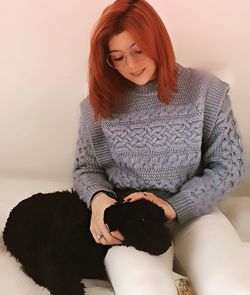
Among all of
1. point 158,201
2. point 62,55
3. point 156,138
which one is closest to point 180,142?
Answer: point 156,138

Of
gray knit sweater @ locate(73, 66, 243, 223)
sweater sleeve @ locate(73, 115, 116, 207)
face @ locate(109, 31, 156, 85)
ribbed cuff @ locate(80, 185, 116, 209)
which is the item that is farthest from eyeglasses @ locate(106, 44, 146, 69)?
ribbed cuff @ locate(80, 185, 116, 209)

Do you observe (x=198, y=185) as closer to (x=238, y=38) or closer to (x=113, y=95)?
(x=113, y=95)

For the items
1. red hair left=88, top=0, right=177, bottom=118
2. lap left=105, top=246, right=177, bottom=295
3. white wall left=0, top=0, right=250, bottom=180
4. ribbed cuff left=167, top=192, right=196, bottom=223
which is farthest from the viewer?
white wall left=0, top=0, right=250, bottom=180

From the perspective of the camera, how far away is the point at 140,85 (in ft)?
3.94

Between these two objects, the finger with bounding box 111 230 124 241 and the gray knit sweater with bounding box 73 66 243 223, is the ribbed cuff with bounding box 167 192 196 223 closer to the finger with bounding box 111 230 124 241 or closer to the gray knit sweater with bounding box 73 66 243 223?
the gray knit sweater with bounding box 73 66 243 223

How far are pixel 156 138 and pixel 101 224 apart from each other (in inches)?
11.1

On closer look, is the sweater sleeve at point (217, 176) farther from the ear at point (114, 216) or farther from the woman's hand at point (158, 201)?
the ear at point (114, 216)

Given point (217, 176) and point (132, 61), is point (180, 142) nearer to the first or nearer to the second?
point (217, 176)

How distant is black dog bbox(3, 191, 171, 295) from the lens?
3.41 feet

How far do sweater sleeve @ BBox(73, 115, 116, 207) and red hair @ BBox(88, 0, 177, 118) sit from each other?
4.6 inches

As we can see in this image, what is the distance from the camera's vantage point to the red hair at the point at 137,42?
1.06m

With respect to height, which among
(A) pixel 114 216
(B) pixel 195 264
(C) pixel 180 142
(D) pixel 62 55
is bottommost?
(B) pixel 195 264

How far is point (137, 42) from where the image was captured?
1.06 metres

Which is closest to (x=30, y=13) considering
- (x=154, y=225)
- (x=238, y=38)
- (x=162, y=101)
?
(x=162, y=101)
